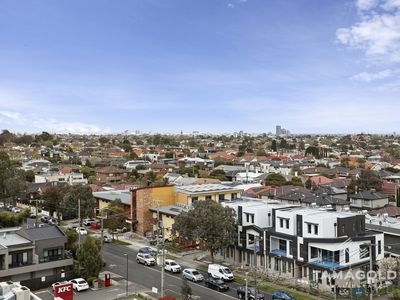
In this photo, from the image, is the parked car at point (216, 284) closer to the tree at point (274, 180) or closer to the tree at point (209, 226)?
the tree at point (209, 226)

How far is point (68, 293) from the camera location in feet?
97.8

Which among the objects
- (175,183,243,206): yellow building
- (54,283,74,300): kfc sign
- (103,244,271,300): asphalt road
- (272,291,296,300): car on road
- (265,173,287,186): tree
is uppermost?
(175,183,243,206): yellow building

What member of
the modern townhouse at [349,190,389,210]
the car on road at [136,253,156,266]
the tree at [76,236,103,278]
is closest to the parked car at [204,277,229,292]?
the car on road at [136,253,156,266]

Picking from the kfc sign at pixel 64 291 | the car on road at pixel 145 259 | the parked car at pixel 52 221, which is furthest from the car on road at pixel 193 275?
the parked car at pixel 52 221

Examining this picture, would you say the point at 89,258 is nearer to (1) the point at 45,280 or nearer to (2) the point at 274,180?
(1) the point at 45,280

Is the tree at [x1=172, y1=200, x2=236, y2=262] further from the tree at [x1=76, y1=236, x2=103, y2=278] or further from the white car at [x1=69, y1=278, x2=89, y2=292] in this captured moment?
the white car at [x1=69, y1=278, x2=89, y2=292]

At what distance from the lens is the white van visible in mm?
36594

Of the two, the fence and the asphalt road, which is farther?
the fence

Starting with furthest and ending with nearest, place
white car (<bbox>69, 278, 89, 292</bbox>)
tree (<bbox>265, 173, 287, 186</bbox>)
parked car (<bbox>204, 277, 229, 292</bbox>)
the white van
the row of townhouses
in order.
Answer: tree (<bbox>265, 173, 287, 186</bbox>)
the white van
white car (<bbox>69, 278, 89, 292</bbox>)
the row of townhouses
parked car (<bbox>204, 277, 229, 292</bbox>)

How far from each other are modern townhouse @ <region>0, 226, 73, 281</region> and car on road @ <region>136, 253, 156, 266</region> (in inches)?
286

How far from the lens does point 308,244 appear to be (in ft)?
119

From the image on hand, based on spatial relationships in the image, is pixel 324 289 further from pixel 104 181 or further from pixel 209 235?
pixel 104 181

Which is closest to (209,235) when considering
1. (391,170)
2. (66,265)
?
(66,265)

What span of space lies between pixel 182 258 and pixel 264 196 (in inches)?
1220
